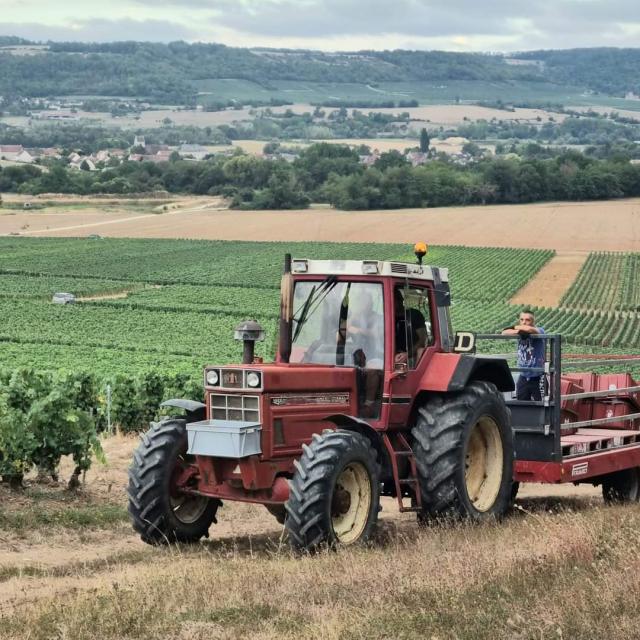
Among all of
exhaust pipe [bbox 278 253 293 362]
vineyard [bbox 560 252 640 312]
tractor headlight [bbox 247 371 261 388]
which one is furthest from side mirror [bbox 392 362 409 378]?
vineyard [bbox 560 252 640 312]

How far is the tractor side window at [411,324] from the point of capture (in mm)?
11414

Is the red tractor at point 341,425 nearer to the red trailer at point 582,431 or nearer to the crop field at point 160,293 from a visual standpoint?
the red trailer at point 582,431

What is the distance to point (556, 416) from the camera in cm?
1279

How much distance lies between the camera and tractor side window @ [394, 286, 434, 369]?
11.4 meters

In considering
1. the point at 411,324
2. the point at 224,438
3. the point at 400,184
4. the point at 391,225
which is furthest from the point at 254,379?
the point at 400,184

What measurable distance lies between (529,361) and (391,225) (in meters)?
82.2

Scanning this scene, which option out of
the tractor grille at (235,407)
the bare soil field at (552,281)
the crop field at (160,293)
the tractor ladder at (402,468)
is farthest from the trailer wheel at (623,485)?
the bare soil field at (552,281)

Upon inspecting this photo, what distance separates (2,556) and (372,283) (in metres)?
4.24

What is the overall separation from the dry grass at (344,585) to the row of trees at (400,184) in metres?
103

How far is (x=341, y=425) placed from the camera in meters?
11.0

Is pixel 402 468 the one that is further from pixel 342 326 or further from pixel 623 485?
pixel 623 485

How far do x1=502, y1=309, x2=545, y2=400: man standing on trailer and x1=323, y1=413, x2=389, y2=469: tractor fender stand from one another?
262cm

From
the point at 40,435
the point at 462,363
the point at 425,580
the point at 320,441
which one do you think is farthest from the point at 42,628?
the point at 40,435

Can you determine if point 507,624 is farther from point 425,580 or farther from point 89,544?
point 89,544
